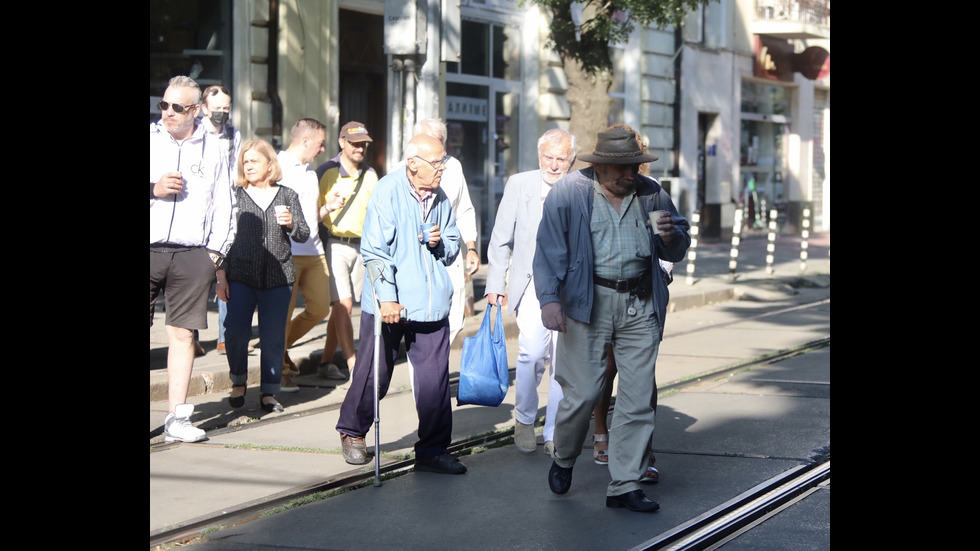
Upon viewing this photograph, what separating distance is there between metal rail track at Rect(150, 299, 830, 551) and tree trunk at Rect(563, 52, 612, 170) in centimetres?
881

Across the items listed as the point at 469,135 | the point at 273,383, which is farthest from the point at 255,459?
the point at 469,135

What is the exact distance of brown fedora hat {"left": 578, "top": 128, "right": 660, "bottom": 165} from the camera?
613cm

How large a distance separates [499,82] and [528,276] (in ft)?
47.4

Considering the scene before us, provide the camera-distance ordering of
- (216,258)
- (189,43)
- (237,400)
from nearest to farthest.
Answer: (216,258) → (237,400) → (189,43)

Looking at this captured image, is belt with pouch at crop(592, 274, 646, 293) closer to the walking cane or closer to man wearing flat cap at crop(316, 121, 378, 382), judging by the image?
the walking cane

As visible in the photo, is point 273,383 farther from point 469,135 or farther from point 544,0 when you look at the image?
point 469,135

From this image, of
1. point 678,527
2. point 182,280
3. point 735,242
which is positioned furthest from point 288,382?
point 735,242

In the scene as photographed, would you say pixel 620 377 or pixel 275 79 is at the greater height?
pixel 275 79

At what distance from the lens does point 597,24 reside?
15836 mm

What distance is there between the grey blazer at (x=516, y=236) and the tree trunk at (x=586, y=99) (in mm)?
8685

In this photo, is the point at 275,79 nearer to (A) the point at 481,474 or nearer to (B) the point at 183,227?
(B) the point at 183,227

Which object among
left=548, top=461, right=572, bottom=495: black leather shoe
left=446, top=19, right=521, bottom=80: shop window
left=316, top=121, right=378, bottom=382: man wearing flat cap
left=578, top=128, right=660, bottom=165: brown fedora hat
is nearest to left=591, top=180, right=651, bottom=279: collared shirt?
left=578, top=128, right=660, bottom=165: brown fedora hat

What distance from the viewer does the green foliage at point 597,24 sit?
1573cm

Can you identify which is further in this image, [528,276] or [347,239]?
[347,239]
